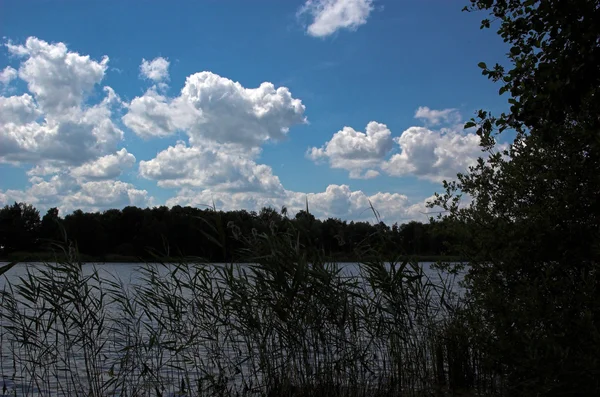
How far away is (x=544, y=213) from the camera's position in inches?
241

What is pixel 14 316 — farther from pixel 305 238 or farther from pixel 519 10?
pixel 519 10

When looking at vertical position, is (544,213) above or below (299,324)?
above

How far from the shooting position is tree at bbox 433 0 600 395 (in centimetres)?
484

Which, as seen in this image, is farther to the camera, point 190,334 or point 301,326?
point 190,334

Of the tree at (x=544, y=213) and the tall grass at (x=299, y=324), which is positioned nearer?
the tree at (x=544, y=213)

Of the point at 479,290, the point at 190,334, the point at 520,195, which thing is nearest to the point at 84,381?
the point at 190,334

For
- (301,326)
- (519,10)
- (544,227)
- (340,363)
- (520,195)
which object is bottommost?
(340,363)

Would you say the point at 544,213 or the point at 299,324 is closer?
the point at 544,213

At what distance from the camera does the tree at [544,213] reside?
4.84 metres

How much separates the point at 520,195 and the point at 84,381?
8194 mm

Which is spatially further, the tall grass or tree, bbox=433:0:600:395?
the tall grass

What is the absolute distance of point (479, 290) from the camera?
6609 mm

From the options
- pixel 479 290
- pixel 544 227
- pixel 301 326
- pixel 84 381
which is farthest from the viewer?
pixel 84 381

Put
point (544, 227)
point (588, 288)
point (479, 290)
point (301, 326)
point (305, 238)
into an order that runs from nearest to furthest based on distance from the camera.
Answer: point (588, 288)
point (544, 227)
point (479, 290)
point (301, 326)
point (305, 238)
